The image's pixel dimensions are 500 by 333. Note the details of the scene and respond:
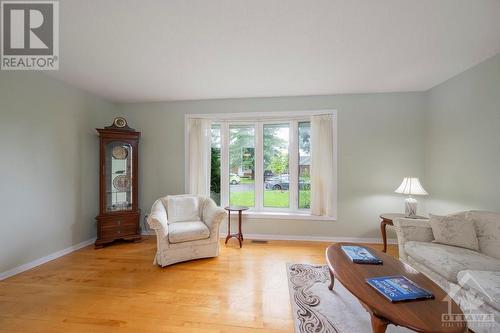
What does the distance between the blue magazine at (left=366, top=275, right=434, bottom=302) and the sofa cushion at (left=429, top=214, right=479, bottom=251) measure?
1083mm

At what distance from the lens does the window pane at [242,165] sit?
3.81 meters

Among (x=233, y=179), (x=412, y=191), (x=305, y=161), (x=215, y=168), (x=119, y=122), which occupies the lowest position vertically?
(x=412, y=191)

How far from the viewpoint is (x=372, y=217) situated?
11.2 feet

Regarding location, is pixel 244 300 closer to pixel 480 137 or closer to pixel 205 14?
pixel 205 14

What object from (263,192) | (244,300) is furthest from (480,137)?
(244,300)

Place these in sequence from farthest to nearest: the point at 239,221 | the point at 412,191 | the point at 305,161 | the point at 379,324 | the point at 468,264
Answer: the point at 305,161 → the point at 239,221 → the point at 412,191 → the point at 468,264 → the point at 379,324

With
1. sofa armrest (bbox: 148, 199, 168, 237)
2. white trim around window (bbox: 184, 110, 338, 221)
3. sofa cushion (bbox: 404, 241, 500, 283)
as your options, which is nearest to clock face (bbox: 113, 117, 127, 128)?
→ white trim around window (bbox: 184, 110, 338, 221)

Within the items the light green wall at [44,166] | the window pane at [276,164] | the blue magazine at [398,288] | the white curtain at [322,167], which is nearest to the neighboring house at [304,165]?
the white curtain at [322,167]

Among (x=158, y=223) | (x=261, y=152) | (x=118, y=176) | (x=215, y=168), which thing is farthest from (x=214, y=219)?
(x=118, y=176)

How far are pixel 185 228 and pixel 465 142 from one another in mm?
3824

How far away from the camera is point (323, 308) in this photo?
71.6 inches

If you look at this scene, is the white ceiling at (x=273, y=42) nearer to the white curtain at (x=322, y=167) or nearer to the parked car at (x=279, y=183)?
the white curtain at (x=322, y=167)

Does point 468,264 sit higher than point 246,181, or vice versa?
point 246,181

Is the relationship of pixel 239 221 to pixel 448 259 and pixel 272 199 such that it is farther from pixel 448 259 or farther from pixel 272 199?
pixel 448 259
